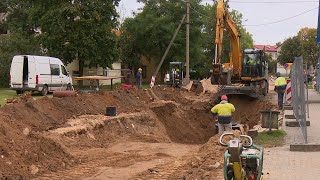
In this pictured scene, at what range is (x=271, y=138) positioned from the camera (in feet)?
50.0

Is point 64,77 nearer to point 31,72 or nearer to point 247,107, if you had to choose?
point 31,72

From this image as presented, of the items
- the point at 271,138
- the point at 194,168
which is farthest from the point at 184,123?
the point at 194,168

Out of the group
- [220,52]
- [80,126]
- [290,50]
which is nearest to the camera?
[80,126]

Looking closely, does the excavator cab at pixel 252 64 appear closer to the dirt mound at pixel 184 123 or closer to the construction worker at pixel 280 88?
the dirt mound at pixel 184 123

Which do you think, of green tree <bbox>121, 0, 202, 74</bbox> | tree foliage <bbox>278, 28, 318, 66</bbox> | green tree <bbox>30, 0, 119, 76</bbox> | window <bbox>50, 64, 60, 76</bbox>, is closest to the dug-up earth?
window <bbox>50, 64, 60, 76</bbox>

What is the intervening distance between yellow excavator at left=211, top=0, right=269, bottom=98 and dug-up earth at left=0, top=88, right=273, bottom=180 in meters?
2.32

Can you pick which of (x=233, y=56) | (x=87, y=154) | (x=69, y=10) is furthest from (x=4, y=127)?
(x=69, y=10)

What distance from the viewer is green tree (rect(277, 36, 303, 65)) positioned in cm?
8325

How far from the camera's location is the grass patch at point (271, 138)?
14.4 meters

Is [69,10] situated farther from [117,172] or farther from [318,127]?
[117,172]

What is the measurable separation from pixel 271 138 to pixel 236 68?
17.3m

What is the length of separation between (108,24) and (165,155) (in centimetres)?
3055

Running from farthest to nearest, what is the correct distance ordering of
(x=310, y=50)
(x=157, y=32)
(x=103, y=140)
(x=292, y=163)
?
(x=310, y=50)
(x=157, y=32)
(x=103, y=140)
(x=292, y=163)

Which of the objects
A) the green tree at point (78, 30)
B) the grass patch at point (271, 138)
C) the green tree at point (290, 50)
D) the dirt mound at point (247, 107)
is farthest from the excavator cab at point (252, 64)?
the green tree at point (290, 50)
